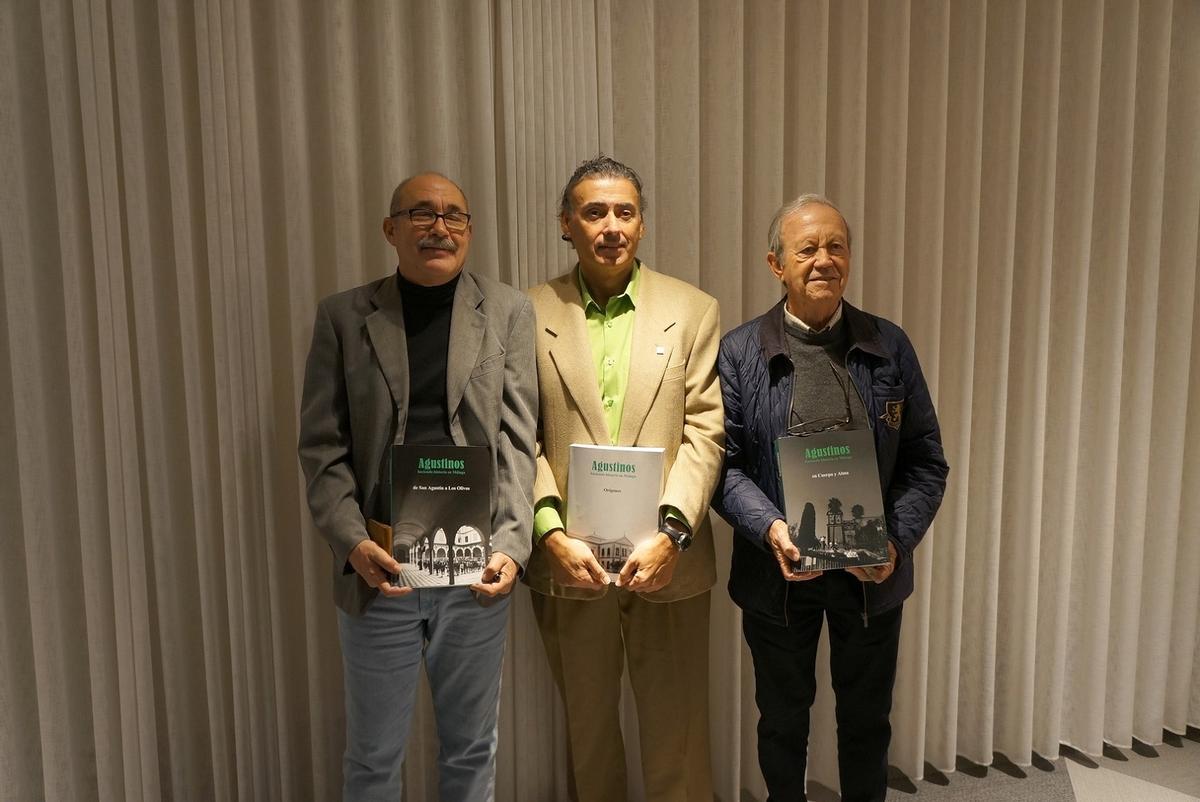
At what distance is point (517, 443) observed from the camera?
1.89 meters

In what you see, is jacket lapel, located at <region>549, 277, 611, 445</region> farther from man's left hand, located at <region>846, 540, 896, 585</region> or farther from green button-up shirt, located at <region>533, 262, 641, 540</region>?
man's left hand, located at <region>846, 540, 896, 585</region>

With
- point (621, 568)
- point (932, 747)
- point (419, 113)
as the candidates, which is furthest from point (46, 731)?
point (932, 747)

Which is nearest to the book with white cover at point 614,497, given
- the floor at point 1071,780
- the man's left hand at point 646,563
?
the man's left hand at point 646,563

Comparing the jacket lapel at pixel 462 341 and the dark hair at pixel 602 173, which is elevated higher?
the dark hair at pixel 602 173

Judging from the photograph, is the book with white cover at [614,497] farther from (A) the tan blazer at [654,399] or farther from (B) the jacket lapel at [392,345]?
(B) the jacket lapel at [392,345]

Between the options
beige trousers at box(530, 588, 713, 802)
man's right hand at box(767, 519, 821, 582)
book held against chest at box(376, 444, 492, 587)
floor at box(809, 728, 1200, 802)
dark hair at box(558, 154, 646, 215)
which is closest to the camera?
book held against chest at box(376, 444, 492, 587)

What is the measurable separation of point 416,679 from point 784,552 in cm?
92

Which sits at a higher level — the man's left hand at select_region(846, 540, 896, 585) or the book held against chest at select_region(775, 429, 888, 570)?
the book held against chest at select_region(775, 429, 888, 570)

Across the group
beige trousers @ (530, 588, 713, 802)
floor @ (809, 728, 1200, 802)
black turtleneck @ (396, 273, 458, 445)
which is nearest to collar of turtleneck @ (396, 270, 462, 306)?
black turtleneck @ (396, 273, 458, 445)

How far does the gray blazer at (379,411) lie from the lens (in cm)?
180

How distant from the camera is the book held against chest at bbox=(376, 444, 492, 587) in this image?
173 cm

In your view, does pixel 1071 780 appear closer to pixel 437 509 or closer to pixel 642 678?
pixel 642 678

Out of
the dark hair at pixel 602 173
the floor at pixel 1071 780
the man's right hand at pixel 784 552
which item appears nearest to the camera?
the man's right hand at pixel 784 552

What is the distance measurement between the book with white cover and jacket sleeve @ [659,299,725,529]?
0.25ft
